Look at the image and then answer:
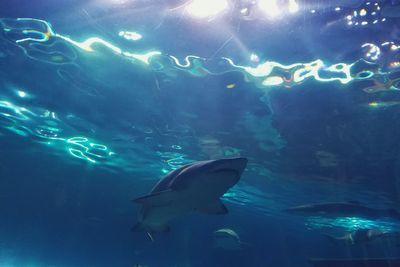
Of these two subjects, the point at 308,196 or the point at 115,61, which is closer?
the point at 115,61

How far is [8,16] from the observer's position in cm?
874

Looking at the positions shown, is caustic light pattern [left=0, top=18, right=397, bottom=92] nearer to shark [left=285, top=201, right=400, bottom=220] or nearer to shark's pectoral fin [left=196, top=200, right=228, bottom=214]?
shark's pectoral fin [left=196, top=200, right=228, bottom=214]

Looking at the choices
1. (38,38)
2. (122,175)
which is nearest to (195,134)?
(38,38)

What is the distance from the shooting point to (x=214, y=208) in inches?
278

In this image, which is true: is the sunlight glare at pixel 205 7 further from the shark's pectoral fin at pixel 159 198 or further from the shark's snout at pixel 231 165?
the shark's pectoral fin at pixel 159 198

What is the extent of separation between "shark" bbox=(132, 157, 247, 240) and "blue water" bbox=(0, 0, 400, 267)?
4.44 m

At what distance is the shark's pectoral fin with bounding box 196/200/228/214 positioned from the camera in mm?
6834

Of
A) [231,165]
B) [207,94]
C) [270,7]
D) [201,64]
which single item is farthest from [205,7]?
[231,165]

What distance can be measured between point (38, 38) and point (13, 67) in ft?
8.59

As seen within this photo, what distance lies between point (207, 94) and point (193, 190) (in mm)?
6197

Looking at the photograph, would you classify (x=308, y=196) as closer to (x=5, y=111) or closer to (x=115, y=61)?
(x=115, y=61)

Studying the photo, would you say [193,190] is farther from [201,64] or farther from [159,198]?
[201,64]

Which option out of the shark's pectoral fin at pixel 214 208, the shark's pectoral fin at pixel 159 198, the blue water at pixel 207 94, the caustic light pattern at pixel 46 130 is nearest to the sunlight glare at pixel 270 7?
the blue water at pixel 207 94

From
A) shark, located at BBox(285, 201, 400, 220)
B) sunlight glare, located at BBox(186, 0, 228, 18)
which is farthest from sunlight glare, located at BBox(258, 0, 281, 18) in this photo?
shark, located at BBox(285, 201, 400, 220)
